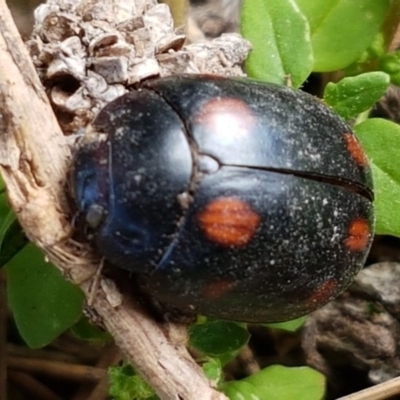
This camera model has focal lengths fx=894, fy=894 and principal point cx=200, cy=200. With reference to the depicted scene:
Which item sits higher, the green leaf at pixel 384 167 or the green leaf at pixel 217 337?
the green leaf at pixel 384 167

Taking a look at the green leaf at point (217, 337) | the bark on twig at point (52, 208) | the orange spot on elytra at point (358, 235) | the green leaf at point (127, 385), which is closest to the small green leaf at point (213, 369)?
the green leaf at point (217, 337)

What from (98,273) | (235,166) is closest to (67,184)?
(98,273)

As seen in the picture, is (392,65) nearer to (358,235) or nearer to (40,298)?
(358,235)

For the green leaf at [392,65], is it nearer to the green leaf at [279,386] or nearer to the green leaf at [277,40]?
the green leaf at [277,40]

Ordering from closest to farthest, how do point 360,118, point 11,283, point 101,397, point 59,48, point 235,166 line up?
point 235,166 < point 59,48 < point 11,283 < point 101,397 < point 360,118

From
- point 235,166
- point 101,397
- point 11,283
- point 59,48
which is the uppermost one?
point 59,48

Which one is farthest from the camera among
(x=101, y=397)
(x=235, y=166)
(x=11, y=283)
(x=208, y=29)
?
(x=208, y=29)

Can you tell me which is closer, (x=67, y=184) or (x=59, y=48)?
(x=67, y=184)

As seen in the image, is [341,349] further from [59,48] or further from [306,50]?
[59,48]

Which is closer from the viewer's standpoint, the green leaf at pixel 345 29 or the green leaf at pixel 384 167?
the green leaf at pixel 384 167
